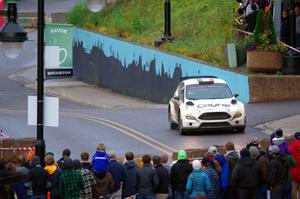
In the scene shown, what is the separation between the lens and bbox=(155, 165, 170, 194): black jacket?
18219 mm

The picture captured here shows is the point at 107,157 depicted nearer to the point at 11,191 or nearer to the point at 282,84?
the point at 11,191

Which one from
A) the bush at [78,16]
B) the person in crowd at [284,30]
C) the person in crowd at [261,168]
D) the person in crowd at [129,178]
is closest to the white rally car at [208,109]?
the person in crowd at [284,30]

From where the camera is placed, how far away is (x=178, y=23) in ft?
164

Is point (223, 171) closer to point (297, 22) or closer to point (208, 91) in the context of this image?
point (208, 91)

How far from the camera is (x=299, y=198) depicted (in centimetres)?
2048

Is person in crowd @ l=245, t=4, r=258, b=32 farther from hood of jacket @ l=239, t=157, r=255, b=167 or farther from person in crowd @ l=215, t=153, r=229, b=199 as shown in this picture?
hood of jacket @ l=239, t=157, r=255, b=167

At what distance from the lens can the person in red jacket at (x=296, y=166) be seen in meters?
20.0

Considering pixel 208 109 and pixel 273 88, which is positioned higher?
pixel 273 88

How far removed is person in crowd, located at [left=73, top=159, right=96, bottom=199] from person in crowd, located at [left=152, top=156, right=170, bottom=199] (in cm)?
129

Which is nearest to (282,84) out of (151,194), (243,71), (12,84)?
(243,71)

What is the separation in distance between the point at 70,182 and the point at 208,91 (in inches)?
535

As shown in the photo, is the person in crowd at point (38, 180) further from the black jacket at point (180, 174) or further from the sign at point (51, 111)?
the black jacket at point (180, 174)

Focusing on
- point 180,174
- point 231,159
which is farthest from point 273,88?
point 180,174

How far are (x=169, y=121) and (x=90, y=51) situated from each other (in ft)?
78.2
